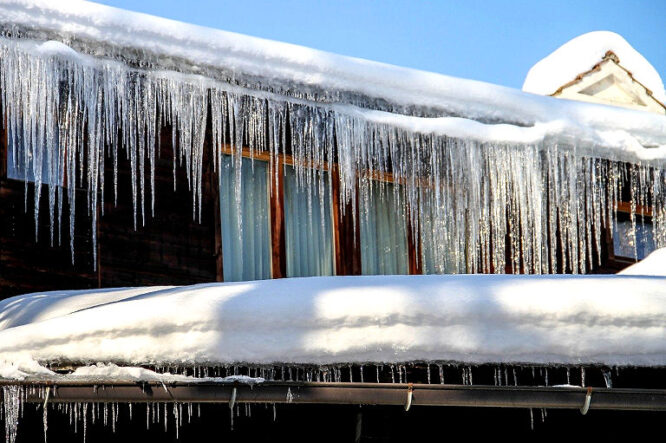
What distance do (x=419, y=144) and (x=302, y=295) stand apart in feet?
8.52

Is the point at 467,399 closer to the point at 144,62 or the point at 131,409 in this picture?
the point at 131,409

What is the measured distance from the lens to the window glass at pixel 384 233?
8453mm

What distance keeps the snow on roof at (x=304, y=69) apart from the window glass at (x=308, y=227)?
0.94 meters

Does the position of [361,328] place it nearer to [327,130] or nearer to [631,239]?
[327,130]

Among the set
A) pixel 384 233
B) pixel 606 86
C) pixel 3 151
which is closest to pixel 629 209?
pixel 606 86

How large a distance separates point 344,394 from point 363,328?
351 mm

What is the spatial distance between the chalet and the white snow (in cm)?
1

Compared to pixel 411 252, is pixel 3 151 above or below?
above

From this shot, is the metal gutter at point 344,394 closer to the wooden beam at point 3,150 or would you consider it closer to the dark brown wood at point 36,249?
the dark brown wood at point 36,249

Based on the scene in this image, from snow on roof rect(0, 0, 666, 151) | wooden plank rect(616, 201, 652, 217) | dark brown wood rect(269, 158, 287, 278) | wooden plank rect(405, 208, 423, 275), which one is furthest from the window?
wooden plank rect(616, 201, 652, 217)

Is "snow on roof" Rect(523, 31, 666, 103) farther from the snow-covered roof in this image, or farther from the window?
the snow-covered roof

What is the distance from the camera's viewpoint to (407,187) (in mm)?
8227

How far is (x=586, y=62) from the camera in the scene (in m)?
11.4

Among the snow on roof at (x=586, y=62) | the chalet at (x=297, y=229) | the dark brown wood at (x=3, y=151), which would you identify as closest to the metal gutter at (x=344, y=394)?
the chalet at (x=297, y=229)
